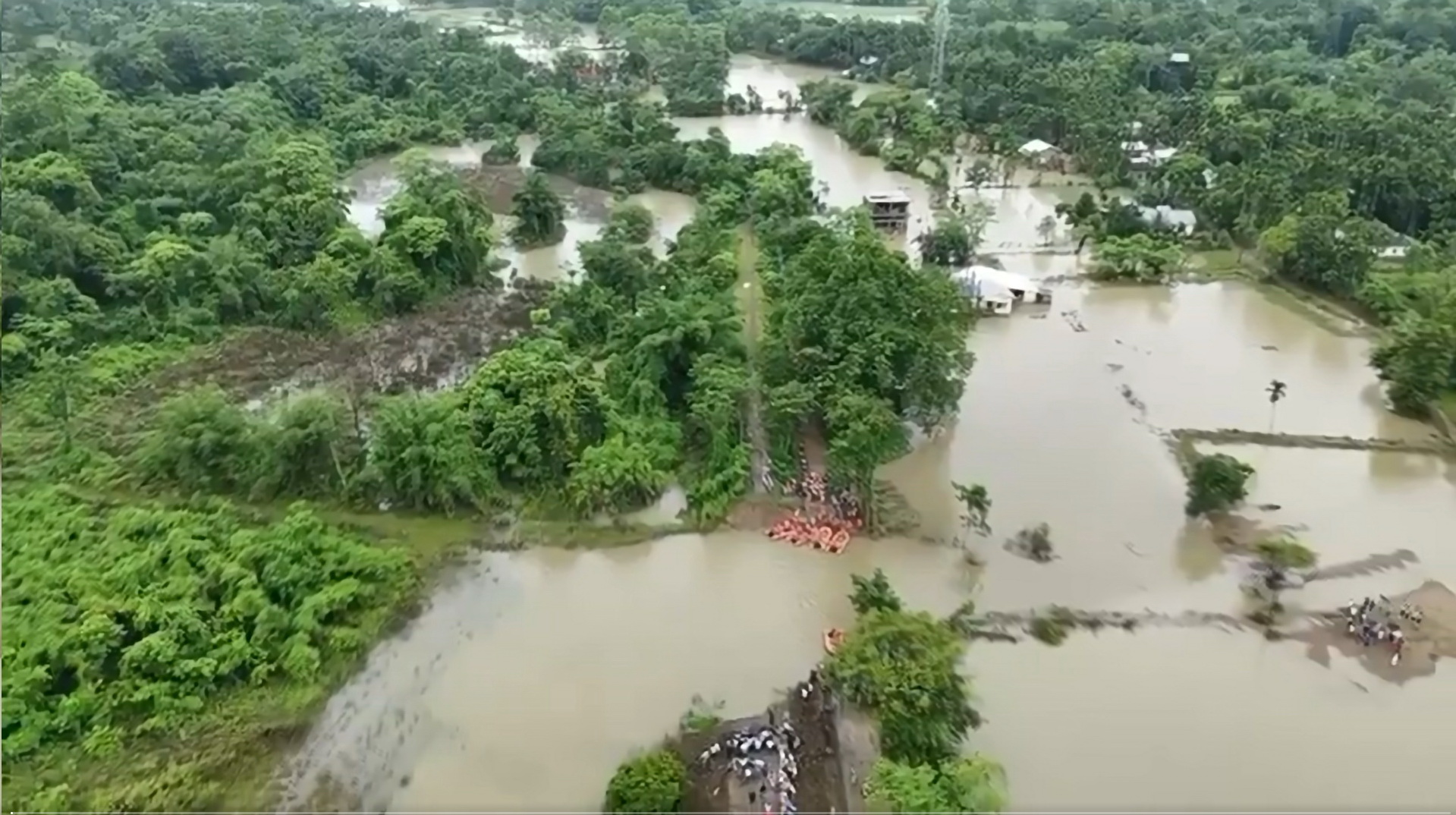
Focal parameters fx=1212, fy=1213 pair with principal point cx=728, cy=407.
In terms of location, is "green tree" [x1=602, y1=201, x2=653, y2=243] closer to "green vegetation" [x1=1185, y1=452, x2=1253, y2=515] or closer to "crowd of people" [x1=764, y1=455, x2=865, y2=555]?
"crowd of people" [x1=764, y1=455, x2=865, y2=555]

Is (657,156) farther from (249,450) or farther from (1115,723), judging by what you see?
(1115,723)

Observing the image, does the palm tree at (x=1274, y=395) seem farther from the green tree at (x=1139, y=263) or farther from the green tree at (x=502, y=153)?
the green tree at (x=502, y=153)

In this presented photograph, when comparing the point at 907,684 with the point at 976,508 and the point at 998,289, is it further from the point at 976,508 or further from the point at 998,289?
the point at 998,289

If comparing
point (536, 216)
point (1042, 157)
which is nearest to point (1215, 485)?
point (536, 216)

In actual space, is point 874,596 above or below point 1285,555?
above

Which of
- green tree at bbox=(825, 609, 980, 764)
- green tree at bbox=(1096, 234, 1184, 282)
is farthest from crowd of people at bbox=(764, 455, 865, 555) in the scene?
green tree at bbox=(1096, 234, 1184, 282)

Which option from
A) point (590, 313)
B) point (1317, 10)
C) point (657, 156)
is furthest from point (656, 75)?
point (1317, 10)
